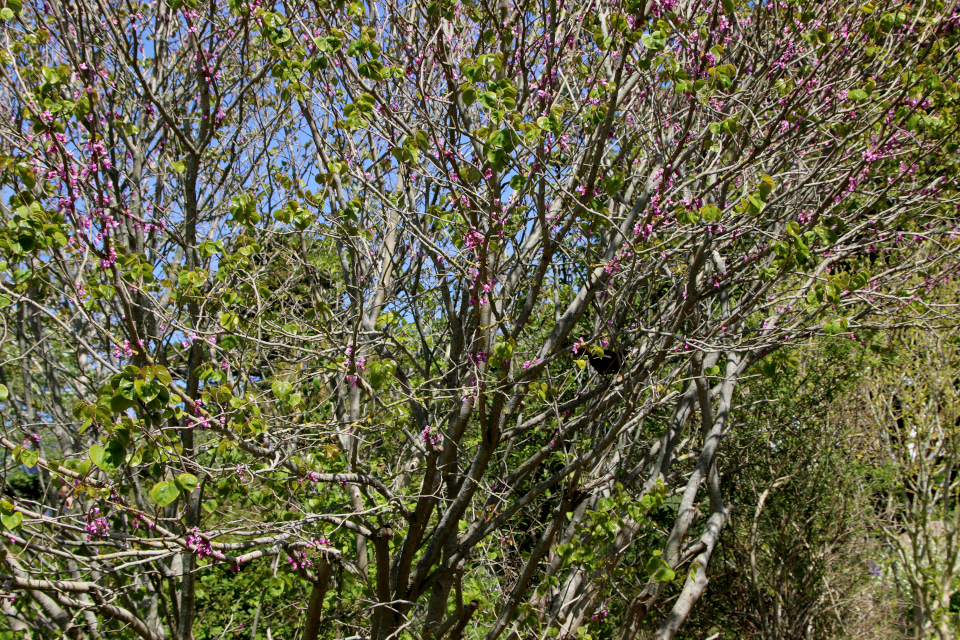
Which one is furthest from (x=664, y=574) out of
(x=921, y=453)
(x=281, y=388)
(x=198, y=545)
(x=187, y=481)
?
(x=921, y=453)

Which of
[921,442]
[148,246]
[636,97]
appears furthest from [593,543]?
[921,442]

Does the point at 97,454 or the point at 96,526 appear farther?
the point at 96,526

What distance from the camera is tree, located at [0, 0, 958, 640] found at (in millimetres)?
3057

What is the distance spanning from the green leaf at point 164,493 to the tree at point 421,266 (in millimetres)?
27

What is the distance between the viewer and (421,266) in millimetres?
4297

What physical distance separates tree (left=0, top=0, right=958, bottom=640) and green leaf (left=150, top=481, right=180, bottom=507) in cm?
3

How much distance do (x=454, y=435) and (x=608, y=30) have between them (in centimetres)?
256

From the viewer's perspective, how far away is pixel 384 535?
3584 mm

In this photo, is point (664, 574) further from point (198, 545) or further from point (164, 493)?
point (164, 493)

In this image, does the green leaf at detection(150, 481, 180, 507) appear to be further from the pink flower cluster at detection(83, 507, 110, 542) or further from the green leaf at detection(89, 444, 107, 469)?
the pink flower cluster at detection(83, 507, 110, 542)

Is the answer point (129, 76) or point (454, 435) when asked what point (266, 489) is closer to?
point (454, 435)

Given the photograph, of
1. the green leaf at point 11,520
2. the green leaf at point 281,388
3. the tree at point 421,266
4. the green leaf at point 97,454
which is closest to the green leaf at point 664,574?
the tree at point 421,266

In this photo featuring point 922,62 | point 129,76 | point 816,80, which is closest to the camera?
point 922,62

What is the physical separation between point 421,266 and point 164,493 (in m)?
Answer: 2.40
